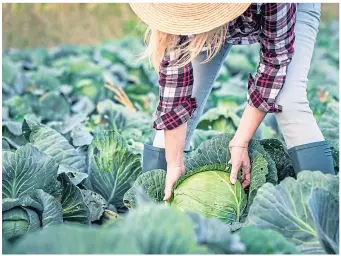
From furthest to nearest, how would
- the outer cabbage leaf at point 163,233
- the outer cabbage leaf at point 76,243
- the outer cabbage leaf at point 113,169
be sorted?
the outer cabbage leaf at point 113,169 < the outer cabbage leaf at point 163,233 < the outer cabbage leaf at point 76,243

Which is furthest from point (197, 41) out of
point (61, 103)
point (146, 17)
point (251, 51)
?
point (251, 51)

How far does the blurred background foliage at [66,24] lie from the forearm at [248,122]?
23.9ft

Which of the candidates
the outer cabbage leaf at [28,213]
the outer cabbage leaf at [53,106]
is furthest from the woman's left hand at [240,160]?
the outer cabbage leaf at [53,106]

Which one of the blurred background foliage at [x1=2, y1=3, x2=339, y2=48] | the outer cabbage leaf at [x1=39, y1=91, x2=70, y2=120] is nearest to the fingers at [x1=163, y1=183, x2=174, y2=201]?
the outer cabbage leaf at [x1=39, y1=91, x2=70, y2=120]

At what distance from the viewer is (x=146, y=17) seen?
2.42 meters

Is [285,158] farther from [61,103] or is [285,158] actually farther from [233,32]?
[61,103]

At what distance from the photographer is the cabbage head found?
2.50 metres

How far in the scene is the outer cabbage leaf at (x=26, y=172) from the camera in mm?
2617

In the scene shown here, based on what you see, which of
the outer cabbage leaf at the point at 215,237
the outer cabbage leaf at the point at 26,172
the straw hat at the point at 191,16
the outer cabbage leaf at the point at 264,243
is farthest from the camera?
the outer cabbage leaf at the point at 26,172

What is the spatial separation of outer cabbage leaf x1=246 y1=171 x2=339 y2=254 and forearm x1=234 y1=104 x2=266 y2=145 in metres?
0.44

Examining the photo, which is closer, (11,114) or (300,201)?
(300,201)

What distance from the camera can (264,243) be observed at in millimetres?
1740

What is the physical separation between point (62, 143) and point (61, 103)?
1.76 m

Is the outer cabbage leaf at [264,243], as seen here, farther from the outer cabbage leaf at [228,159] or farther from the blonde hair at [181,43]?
the blonde hair at [181,43]
